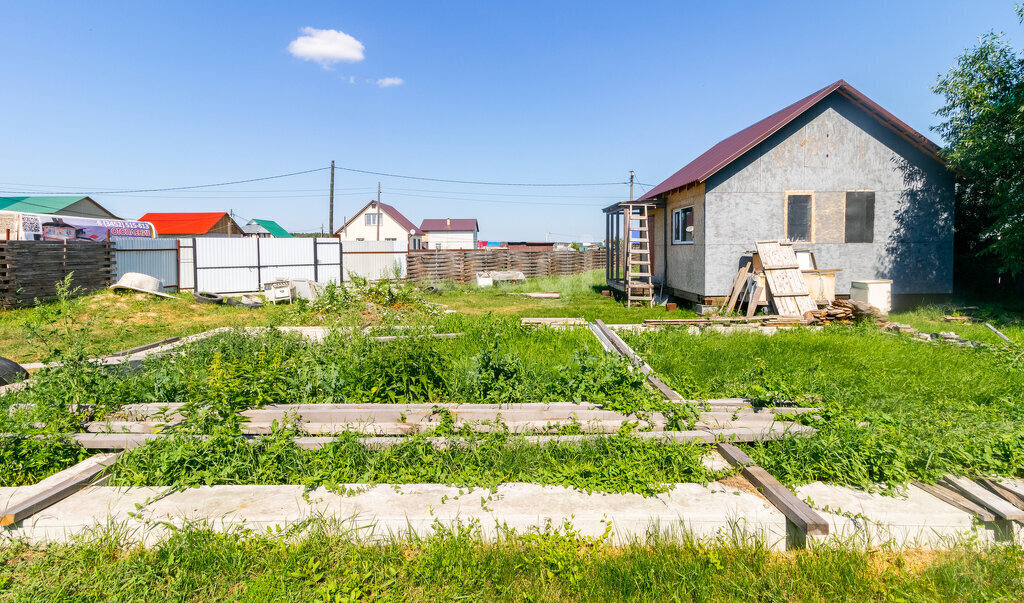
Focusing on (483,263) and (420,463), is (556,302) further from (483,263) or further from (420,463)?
(420,463)

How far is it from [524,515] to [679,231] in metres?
13.4

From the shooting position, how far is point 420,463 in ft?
13.8

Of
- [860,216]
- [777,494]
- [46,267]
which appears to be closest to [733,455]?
[777,494]

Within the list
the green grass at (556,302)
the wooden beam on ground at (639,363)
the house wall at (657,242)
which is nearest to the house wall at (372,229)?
the green grass at (556,302)

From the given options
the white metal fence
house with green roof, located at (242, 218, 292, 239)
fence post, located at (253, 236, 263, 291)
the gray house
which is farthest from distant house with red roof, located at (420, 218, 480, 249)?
the gray house

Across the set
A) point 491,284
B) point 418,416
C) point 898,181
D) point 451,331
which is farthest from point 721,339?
point 491,284

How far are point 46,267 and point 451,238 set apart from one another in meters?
55.0

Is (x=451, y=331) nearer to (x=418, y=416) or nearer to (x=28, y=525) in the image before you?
(x=418, y=416)

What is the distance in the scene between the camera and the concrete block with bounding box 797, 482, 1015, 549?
10.9 ft

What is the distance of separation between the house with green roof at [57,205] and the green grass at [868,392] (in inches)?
1444

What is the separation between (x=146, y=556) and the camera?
10.0ft

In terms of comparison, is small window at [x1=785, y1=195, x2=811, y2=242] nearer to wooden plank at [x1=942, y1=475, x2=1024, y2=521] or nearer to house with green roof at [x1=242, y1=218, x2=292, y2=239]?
wooden plank at [x1=942, y1=475, x2=1024, y2=521]

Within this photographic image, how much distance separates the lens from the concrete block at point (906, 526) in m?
3.32

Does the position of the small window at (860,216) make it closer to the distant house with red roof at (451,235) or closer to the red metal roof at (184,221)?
the red metal roof at (184,221)
